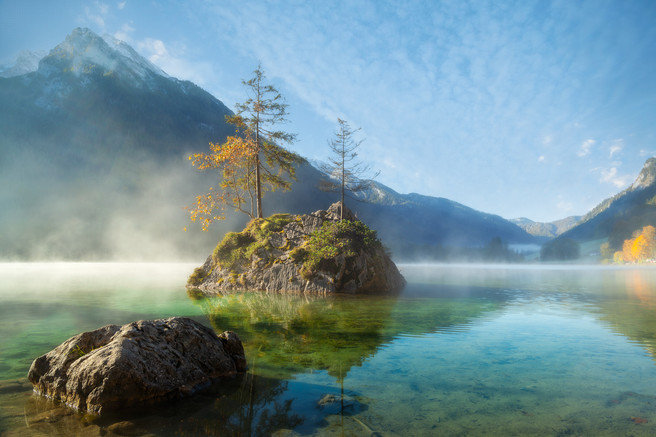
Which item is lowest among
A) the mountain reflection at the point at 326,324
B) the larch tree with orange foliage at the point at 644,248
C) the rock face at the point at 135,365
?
the mountain reflection at the point at 326,324

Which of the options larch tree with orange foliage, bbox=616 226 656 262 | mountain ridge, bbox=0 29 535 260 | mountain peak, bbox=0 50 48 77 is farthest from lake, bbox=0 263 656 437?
mountain peak, bbox=0 50 48 77

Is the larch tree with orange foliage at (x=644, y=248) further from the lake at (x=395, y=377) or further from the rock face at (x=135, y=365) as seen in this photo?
the rock face at (x=135, y=365)

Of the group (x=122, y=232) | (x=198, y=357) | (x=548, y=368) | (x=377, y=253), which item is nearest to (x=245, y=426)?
(x=198, y=357)

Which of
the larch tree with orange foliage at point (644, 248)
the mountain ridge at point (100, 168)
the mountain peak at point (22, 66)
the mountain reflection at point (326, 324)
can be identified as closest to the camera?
the mountain reflection at point (326, 324)

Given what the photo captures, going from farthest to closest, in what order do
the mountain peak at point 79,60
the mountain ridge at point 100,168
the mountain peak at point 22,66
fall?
the mountain peak at point 22,66 → the mountain peak at point 79,60 → the mountain ridge at point 100,168

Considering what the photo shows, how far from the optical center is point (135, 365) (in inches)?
195

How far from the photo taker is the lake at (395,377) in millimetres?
4277

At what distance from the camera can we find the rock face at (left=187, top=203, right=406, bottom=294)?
836 inches

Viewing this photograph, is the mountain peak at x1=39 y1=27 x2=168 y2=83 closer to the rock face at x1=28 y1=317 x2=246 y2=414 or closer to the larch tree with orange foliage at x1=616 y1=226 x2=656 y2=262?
the rock face at x1=28 y1=317 x2=246 y2=414

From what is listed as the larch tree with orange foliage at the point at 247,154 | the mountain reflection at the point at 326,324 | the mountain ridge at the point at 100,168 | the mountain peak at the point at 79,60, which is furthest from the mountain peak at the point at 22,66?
the mountain reflection at the point at 326,324

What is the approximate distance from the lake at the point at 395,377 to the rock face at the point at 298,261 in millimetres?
7832

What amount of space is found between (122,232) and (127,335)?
144 meters

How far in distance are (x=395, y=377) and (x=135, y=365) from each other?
14.1ft

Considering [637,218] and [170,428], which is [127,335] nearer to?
[170,428]
